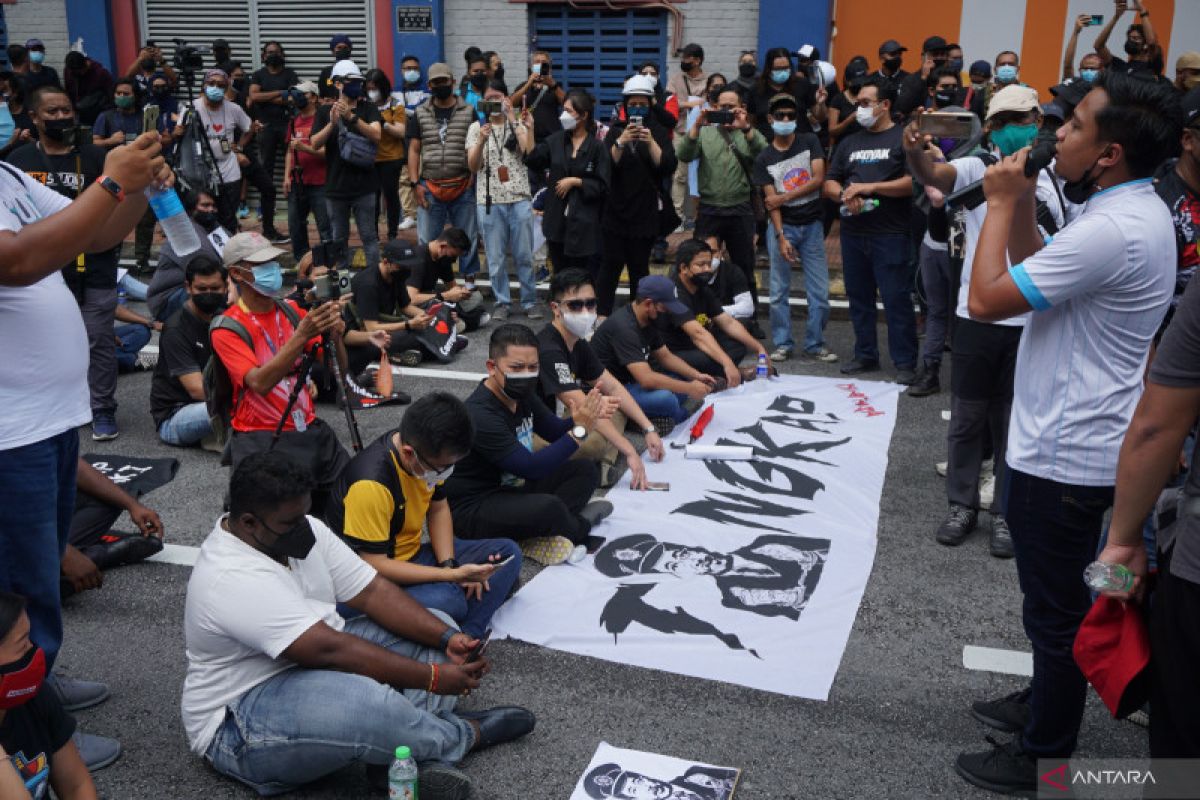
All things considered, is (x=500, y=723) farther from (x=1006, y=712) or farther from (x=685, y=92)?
(x=685, y=92)

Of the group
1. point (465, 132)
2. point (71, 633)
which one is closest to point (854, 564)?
point (71, 633)

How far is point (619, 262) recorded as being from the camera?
29.2ft

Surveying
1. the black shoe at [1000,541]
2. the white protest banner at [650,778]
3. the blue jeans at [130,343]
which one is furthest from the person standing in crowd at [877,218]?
the blue jeans at [130,343]

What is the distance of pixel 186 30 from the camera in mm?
14680

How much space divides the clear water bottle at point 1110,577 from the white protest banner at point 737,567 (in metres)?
1.54

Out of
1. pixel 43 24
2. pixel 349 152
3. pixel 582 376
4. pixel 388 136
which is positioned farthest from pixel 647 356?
pixel 43 24

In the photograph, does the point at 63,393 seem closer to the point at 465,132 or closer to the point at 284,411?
the point at 284,411

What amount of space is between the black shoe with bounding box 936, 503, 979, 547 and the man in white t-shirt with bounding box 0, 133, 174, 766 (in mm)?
3737

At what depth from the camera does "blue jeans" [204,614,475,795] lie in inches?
126

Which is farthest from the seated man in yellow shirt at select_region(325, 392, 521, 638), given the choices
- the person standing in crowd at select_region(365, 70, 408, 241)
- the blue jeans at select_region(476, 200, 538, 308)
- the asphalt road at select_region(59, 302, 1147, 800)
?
the person standing in crowd at select_region(365, 70, 408, 241)

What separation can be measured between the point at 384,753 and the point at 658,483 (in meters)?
2.94

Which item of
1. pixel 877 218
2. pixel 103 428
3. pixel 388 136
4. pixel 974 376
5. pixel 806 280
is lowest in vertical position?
pixel 103 428

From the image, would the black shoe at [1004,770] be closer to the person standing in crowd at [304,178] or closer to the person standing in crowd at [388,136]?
the person standing in crowd at [304,178]

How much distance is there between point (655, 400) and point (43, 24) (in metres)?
12.0
